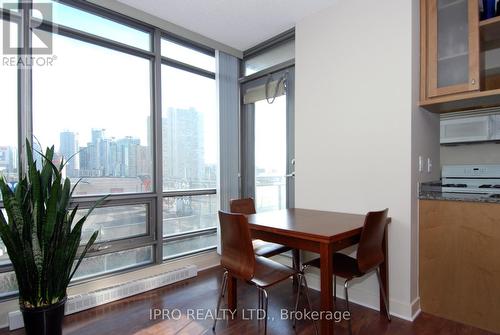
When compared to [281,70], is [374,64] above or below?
below

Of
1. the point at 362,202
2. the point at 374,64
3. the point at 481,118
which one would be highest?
the point at 374,64

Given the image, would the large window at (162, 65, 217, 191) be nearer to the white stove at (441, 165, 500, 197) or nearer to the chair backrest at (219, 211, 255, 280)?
the chair backrest at (219, 211, 255, 280)

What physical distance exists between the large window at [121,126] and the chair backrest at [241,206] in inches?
31.7

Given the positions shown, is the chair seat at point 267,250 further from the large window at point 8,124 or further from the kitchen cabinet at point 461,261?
the large window at point 8,124

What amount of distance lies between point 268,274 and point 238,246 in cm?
28

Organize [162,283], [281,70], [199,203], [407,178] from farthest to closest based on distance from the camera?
[199,203] → [281,70] → [162,283] → [407,178]

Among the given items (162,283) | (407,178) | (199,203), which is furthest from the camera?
(199,203)

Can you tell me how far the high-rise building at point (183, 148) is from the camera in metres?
3.13

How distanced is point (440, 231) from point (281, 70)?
224 centimetres

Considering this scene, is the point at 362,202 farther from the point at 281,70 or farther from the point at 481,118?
the point at 281,70

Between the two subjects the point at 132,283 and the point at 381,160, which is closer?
the point at 381,160

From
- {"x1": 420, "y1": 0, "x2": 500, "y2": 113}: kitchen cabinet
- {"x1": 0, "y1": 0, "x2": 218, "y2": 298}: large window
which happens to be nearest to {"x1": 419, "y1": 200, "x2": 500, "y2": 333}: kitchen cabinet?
{"x1": 420, "y1": 0, "x2": 500, "y2": 113}: kitchen cabinet

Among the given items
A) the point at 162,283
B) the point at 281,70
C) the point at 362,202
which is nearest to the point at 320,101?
the point at 281,70

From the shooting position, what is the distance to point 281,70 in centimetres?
326
